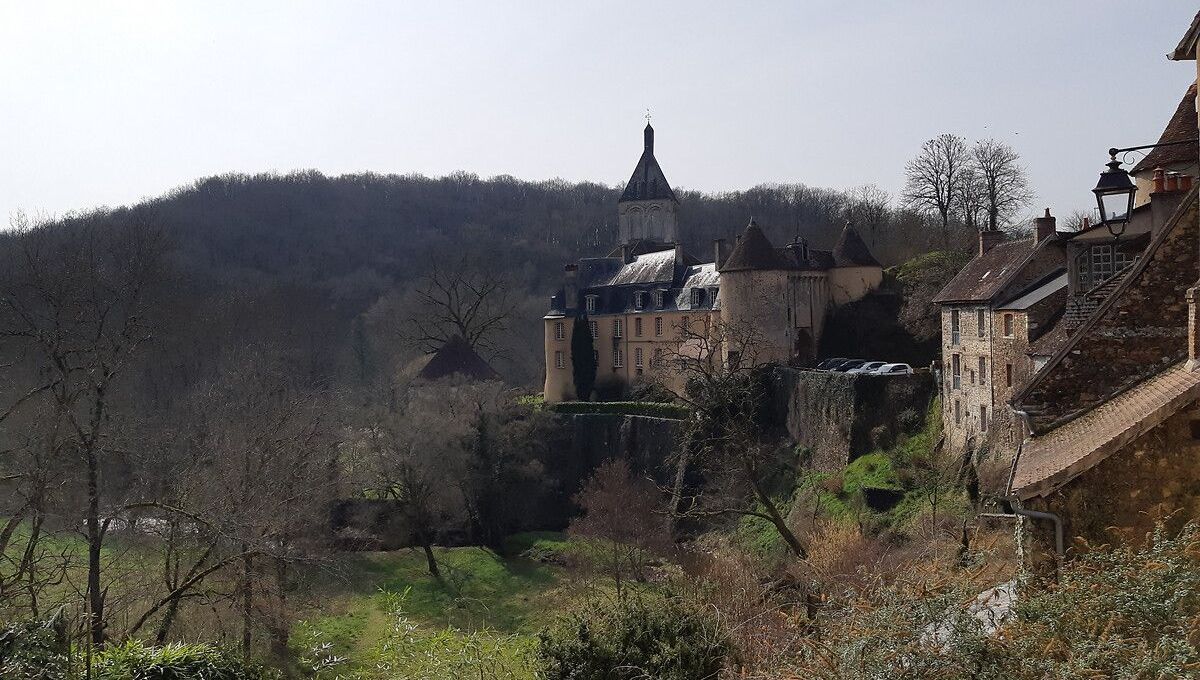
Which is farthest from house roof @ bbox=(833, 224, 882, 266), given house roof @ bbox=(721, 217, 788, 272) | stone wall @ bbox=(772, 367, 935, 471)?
stone wall @ bbox=(772, 367, 935, 471)

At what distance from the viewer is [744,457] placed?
2725cm

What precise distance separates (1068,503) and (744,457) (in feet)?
62.6

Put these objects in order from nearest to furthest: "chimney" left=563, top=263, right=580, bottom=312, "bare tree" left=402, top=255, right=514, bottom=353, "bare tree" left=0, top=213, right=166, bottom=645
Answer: "bare tree" left=0, top=213, right=166, bottom=645 → "chimney" left=563, top=263, right=580, bottom=312 → "bare tree" left=402, top=255, right=514, bottom=353

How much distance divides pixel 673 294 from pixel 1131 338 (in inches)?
1512

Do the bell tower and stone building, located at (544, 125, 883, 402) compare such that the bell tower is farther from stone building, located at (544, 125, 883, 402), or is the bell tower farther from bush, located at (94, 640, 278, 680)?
bush, located at (94, 640, 278, 680)

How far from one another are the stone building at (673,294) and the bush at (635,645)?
23.6 m

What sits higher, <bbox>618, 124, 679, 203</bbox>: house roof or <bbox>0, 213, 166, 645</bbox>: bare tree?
<bbox>618, 124, 679, 203</bbox>: house roof

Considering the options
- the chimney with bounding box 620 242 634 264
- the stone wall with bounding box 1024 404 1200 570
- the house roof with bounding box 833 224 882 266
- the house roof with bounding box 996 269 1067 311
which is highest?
the chimney with bounding box 620 242 634 264

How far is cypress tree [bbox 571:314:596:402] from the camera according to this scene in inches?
1977

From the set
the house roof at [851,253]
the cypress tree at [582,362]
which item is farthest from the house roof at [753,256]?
the cypress tree at [582,362]

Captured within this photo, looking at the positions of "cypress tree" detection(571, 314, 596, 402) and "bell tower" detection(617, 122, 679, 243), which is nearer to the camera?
"cypress tree" detection(571, 314, 596, 402)

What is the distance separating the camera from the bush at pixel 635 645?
888 centimetres

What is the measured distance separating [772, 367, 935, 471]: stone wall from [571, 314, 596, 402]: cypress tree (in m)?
16.7

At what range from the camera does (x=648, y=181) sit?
2486 inches
